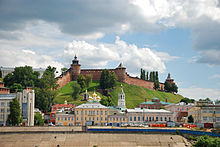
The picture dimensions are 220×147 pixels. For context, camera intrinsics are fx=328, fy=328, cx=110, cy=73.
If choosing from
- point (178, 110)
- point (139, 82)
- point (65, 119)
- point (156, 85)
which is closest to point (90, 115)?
point (65, 119)

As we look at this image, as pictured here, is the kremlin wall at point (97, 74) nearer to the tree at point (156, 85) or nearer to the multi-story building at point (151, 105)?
the tree at point (156, 85)

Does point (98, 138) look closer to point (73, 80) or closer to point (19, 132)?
point (19, 132)

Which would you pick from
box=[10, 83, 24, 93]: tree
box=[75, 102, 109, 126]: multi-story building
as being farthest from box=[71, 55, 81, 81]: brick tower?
box=[75, 102, 109, 126]: multi-story building

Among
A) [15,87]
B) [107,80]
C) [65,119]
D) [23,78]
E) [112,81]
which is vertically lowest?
[65,119]

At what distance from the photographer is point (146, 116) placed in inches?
3858

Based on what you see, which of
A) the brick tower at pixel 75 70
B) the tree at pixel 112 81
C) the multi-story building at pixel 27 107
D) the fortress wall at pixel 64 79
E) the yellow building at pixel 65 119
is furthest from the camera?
the brick tower at pixel 75 70

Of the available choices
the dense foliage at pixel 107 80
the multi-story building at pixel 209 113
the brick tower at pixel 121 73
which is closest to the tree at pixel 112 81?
the dense foliage at pixel 107 80

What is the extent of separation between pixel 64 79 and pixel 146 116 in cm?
6323

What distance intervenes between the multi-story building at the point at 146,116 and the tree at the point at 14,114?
104 ft

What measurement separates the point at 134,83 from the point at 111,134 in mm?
91863

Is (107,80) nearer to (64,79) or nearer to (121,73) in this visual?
(121,73)

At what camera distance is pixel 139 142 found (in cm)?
6831

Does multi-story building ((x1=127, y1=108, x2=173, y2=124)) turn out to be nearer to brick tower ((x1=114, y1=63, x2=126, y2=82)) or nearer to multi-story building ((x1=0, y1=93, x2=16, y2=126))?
multi-story building ((x1=0, y1=93, x2=16, y2=126))

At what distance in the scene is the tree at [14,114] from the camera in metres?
81.1
